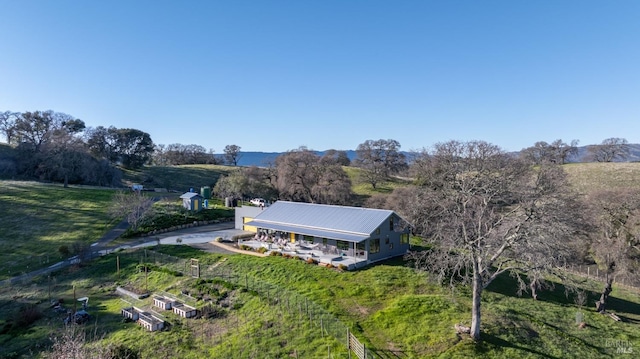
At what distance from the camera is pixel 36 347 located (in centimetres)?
2197

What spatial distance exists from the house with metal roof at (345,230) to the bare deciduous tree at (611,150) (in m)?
85.5

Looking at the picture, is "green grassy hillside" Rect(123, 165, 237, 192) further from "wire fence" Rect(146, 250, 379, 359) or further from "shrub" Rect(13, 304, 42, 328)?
"wire fence" Rect(146, 250, 379, 359)

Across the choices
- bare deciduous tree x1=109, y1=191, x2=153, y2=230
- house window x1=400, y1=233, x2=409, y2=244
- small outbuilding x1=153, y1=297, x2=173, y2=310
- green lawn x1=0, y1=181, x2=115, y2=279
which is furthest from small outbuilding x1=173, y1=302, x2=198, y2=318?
bare deciduous tree x1=109, y1=191, x2=153, y2=230

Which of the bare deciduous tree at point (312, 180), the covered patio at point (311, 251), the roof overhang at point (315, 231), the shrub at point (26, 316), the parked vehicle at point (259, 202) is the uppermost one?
the bare deciduous tree at point (312, 180)

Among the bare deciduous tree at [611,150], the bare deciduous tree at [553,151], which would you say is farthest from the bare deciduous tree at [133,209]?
the bare deciduous tree at [611,150]

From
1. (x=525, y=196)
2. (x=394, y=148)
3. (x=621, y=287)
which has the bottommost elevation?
(x=621, y=287)

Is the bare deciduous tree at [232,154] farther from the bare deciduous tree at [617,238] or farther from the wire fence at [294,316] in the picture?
the bare deciduous tree at [617,238]

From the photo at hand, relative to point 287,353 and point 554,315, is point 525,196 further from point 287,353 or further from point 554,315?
point 287,353

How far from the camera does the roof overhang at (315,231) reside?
31797mm

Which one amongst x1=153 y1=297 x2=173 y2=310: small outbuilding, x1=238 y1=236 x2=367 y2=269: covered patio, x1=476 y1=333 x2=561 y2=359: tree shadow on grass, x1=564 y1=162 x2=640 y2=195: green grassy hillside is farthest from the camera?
x1=564 y1=162 x2=640 y2=195: green grassy hillside

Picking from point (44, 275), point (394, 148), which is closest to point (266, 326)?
point (44, 275)

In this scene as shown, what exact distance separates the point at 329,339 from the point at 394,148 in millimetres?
72141

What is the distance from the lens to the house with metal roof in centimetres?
3231

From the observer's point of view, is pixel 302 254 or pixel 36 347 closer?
pixel 36 347
